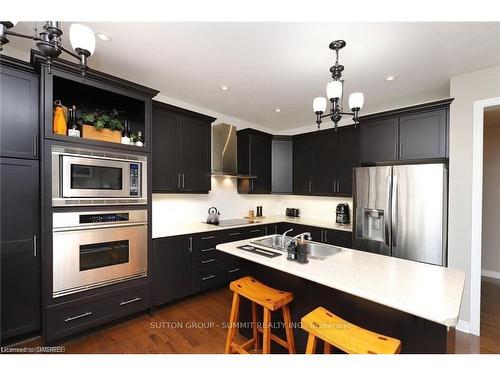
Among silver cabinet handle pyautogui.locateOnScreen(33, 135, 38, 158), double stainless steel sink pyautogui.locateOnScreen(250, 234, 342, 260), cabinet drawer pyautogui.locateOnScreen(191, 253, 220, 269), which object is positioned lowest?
cabinet drawer pyautogui.locateOnScreen(191, 253, 220, 269)

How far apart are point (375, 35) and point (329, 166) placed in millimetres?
2119

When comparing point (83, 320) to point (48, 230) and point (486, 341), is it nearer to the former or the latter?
point (48, 230)

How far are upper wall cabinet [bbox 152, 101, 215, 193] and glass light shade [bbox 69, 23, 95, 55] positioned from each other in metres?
1.59

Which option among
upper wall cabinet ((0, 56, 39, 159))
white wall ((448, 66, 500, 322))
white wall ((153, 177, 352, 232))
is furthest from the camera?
white wall ((153, 177, 352, 232))

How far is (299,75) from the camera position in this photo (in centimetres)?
243

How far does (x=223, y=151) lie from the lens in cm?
348

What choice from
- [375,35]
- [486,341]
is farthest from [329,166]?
[486,341]

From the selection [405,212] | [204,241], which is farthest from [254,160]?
[405,212]

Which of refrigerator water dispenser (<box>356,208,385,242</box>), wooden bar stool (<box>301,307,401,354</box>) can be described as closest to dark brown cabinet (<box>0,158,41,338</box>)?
wooden bar stool (<box>301,307,401,354</box>)

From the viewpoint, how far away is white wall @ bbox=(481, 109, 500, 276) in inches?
142

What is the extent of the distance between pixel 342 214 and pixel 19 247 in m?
3.94

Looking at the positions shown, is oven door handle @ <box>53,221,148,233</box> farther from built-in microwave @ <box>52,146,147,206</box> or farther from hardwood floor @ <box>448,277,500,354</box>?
hardwood floor @ <box>448,277,500,354</box>

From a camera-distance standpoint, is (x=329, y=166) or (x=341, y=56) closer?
(x=341, y=56)

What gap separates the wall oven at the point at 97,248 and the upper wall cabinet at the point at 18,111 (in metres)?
0.62
